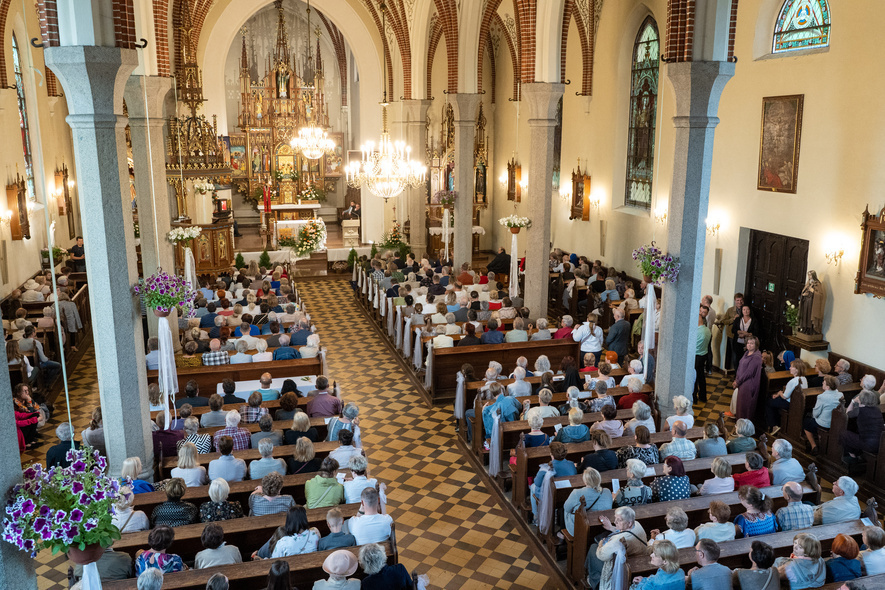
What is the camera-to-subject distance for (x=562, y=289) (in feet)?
53.8

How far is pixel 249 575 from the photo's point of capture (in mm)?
5375

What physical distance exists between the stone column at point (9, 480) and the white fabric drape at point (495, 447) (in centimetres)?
561

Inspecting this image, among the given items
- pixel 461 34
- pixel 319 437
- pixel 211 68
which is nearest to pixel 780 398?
pixel 319 437

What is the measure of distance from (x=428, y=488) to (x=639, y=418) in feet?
9.02

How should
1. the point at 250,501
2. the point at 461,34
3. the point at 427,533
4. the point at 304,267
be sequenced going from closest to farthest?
the point at 250,501 < the point at 427,533 < the point at 461,34 < the point at 304,267

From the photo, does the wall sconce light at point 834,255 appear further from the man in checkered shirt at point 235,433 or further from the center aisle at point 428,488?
the man in checkered shirt at point 235,433

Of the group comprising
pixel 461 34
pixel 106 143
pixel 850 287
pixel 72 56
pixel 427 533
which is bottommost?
pixel 427 533

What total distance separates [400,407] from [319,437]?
2896 millimetres

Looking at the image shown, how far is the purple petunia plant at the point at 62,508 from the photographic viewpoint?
12.0 ft

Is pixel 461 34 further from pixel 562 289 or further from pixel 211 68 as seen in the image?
pixel 211 68

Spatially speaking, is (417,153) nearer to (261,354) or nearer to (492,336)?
(492,336)

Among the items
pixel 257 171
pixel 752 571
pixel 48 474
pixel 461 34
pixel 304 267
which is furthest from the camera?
pixel 257 171

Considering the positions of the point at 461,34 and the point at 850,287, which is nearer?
the point at 850,287

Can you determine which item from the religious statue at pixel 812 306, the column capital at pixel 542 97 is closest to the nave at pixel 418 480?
the column capital at pixel 542 97
